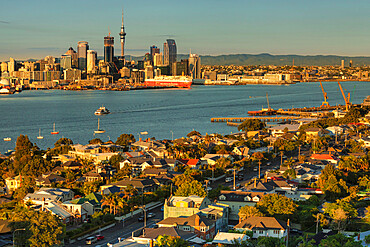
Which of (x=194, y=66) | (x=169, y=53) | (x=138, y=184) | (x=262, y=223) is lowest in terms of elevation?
(x=138, y=184)

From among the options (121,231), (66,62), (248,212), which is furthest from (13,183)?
(66,62)

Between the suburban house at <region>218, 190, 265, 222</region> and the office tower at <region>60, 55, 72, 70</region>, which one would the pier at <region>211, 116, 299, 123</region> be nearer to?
the suburban house at <region>218, 190, 265, 222</region>

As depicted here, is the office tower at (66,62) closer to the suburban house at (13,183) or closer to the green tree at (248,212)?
the suburban house at (13,183)

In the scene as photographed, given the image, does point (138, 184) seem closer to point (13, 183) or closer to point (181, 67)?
point (13, 183)

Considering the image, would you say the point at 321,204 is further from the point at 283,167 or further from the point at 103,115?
the point at 103,115

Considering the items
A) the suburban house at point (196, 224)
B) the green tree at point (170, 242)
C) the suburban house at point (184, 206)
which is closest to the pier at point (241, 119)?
the suburban house at point (184, 206)
